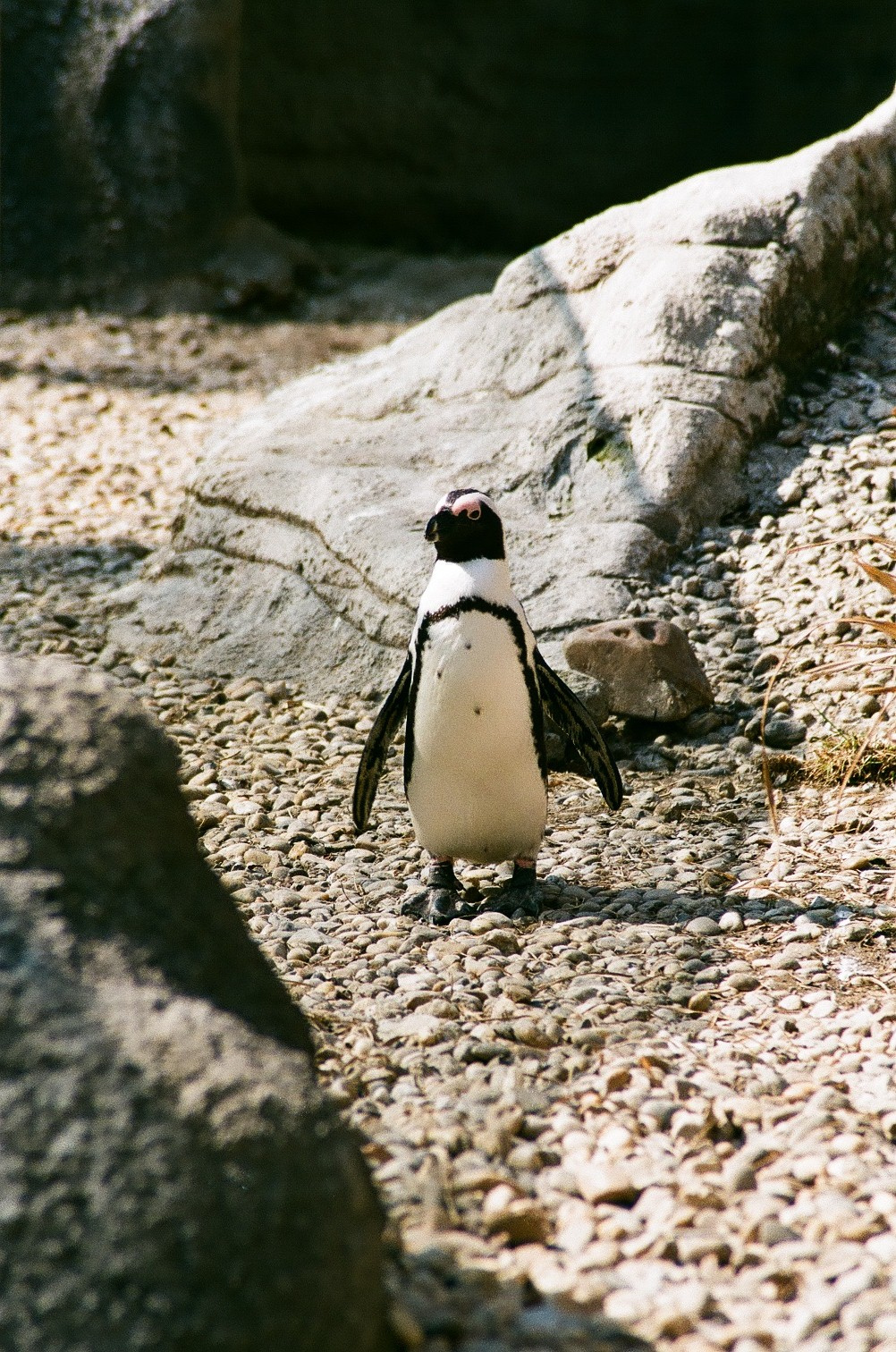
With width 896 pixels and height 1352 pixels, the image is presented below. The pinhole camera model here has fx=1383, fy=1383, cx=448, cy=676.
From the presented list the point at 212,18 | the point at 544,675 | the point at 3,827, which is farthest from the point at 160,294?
the point at 3,827

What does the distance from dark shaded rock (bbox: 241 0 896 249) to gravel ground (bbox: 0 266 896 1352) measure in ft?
16.5

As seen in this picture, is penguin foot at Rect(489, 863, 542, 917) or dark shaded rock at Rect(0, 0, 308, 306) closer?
penguin foot at Rect(489, 863, 542, 917)

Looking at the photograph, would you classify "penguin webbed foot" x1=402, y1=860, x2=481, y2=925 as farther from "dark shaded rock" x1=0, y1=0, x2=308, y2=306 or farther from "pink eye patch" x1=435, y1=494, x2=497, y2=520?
"dark shaded rock" x1=0, y1=0, x2=308, y2=306

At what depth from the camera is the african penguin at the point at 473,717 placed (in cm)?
323

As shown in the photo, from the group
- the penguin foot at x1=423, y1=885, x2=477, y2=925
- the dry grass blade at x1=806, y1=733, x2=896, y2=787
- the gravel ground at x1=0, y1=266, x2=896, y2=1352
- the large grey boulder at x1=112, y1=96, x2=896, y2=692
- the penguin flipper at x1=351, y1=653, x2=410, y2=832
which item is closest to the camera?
the gravel ground at x1=0, y1=266, x2=896, y2=1352

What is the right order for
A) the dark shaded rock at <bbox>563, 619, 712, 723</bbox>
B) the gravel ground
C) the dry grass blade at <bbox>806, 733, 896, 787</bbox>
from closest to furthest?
the gravel ground < the dry grass blade at <bbox>806, 733, 896, 787</bbox> < the dark shaded rock at <bbox>563, 619, 712, 723</bbox>

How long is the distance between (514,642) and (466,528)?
0.95ft

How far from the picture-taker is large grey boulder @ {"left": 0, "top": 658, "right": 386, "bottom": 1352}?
1445 mm

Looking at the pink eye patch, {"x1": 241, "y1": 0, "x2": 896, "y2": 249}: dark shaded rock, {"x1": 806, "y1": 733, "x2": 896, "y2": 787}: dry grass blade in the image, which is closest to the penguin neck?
the pink eye patch

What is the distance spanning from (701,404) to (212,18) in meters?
5.05

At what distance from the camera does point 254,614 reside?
5129 mm

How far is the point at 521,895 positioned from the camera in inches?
129

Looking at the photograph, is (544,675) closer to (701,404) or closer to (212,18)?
(701,404)

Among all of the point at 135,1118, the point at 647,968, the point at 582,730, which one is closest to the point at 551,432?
the point at 582,730
